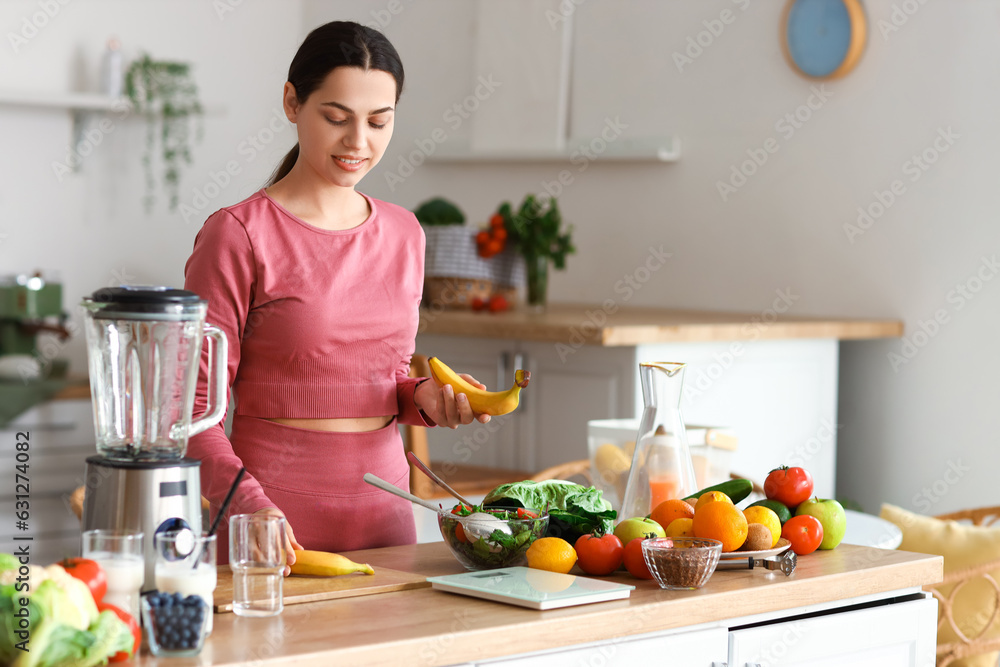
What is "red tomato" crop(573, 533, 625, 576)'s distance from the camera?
1.32 metres

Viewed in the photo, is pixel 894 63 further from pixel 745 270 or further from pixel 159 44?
pixel 159 44

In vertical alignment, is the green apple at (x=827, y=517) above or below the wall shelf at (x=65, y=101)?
below

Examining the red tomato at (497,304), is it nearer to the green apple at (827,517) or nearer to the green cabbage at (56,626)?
the green apple at (827,517)

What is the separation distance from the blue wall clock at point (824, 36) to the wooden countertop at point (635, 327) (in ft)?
2.53

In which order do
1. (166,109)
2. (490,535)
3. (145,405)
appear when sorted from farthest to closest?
1. (166,109)
2. (490,535)
3. (145,405)

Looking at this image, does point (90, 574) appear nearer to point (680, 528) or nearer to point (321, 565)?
point (321, 565)

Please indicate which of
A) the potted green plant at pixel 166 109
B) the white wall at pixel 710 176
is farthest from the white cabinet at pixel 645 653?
the potted green plant at pixel 166 109

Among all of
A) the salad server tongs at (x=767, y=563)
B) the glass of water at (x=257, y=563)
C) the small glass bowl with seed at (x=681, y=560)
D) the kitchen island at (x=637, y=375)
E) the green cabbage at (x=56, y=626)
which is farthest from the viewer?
the kitchen island at (x=637, y=375)

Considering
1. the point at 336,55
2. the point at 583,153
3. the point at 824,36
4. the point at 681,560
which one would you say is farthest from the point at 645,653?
the point at 583,153

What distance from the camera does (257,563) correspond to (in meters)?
1.14

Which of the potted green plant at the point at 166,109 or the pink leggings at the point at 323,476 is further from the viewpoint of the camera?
the potted green plant at the point at 166,109

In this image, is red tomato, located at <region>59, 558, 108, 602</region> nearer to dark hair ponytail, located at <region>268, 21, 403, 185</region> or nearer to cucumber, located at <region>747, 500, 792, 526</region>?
dark hair ponytail, located at <region>268, 21, 403, 185</region>

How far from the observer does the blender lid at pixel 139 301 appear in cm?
112

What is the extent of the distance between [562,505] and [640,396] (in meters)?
1.56
